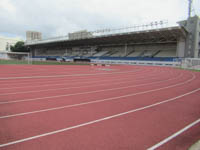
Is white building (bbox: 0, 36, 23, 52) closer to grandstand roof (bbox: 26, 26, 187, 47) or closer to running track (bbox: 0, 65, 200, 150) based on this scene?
grandstand roof (bbox: 26, 26, 187, 47)

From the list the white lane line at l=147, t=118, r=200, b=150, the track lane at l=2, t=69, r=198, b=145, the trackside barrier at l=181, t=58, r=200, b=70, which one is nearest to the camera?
the white lane line at l=147, t=118, r=200, b=150

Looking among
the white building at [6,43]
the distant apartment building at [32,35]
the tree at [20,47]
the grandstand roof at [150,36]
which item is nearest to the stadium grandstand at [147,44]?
the grandstand roof at [150,36]

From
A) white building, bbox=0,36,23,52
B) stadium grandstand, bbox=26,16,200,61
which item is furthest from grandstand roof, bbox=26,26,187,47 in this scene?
white building, bbox=0,36,23,52

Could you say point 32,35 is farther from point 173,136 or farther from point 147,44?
point 173,136

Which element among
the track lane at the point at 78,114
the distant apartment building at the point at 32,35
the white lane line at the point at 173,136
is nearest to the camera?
the white lane line at the point at 173,136

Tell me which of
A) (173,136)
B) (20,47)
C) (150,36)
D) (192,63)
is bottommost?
(173,136)

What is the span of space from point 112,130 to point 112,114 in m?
1.05

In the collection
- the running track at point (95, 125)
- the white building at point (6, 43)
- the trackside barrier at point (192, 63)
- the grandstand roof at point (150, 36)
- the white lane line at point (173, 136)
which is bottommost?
the white lane line at point (173, 136)

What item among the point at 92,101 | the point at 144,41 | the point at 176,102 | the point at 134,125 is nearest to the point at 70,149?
the point at 134,125

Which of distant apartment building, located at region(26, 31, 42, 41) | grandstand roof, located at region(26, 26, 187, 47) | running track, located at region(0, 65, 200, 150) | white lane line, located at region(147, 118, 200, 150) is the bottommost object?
white lane line, located at region(147, 118, 200, 150)

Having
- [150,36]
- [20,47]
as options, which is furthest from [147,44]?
[20,47]

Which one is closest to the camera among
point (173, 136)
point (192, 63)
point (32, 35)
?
point (173, 136)

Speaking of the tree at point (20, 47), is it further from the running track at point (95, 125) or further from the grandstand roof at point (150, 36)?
the running track at point (95, 125)

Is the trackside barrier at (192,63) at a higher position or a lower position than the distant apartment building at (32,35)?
lower
